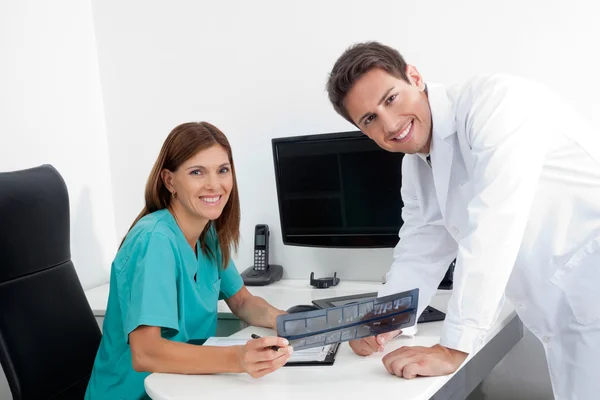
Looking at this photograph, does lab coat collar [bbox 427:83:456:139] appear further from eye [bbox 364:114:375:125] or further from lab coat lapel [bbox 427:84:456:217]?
eye [bbox 364:114:375:125]

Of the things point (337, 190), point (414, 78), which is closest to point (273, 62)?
point (337, 190)

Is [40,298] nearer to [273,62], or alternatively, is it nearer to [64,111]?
[64,111]

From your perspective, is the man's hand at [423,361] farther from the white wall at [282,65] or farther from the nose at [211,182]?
the white wall at [282,65]

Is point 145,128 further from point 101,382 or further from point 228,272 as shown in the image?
point 101,382

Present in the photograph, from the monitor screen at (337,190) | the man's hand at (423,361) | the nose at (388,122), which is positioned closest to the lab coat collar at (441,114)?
the nose at (388,122)

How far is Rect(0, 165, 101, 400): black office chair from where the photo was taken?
56.9 inches

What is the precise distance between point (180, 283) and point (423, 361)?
2.16ft

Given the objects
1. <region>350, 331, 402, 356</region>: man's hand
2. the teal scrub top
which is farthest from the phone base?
<region>350, 331, 402, 356</region>: man's hand

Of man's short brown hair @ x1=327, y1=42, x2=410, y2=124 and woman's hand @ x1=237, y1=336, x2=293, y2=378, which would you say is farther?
man's short brown hair @ x1=327, y1=42, x2=410, y2=124

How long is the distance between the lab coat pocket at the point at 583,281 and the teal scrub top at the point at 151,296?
0.90 metres

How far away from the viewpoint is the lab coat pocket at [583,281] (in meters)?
1.28

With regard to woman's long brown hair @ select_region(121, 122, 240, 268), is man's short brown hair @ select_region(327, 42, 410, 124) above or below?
above

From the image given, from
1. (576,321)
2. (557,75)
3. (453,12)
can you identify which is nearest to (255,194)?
(453,12)

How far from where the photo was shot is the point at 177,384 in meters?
1.22
